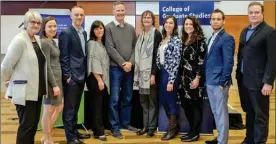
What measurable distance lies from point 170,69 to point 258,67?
1104 millimetres

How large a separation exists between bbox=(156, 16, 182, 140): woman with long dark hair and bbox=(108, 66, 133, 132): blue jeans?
1.44ft

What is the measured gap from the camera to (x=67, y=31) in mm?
3812

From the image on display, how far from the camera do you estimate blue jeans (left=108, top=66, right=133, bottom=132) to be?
14.2 feet

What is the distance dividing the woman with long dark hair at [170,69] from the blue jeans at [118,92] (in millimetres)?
438

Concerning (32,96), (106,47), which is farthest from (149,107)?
(32,96)

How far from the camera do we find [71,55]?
3822 millimetres

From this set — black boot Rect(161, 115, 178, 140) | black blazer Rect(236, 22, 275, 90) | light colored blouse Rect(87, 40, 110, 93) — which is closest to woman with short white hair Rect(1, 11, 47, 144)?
light colored blouse Rect(87, 40, 110, 93)

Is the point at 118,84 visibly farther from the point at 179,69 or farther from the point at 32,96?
the point at 32,96

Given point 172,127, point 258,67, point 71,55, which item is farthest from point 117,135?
point 258,67

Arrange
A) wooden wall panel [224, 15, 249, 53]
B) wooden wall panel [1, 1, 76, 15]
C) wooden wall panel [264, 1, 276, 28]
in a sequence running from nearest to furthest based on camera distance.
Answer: wooden wall panel [1, 1, 76, 15] < wooden wall panel [224, 15, 249, 53] < wooden wall panel [264, 1, 276, 28]

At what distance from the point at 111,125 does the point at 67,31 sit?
4.47 ft

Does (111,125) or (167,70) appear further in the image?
(111,125)

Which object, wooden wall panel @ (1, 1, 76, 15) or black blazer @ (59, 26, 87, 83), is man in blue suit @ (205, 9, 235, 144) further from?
wooden wall panel @ (1, 1, 76, 15)

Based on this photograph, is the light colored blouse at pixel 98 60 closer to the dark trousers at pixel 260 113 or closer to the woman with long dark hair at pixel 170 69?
the woman with long dark hair at pixel 170 69
